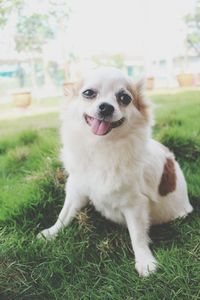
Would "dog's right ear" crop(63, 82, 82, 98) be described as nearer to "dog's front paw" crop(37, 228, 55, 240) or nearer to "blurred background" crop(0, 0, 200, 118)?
"dog's front paw" crop(37, 228, 55, 240)

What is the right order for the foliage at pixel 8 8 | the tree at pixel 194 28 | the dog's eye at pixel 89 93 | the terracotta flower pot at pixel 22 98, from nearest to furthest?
the dog's eye at pixel 89 93, the foliage at pixel 8 8, the terracotta flower pot at pixel 22 98, the tree at pixel 194 28

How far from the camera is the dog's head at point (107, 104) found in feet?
3.84

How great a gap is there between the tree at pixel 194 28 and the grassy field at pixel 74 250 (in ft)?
5.08

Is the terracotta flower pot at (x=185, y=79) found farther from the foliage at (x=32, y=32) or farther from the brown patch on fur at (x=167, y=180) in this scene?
the brown patch on fur at (x=167, y=180)

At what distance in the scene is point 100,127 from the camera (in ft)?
3.91

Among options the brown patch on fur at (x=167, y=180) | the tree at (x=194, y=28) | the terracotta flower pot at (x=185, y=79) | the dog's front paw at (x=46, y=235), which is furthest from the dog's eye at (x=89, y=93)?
the terracotta flower pot at (x=185, y=79)

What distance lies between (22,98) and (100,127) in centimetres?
184

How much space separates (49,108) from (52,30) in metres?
0.58

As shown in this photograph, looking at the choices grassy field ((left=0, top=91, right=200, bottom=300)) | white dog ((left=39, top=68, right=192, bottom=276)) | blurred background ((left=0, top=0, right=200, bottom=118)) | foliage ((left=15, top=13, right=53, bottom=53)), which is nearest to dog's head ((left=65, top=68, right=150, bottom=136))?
white dog ((left=39, top=68, right=192, bottom=276))

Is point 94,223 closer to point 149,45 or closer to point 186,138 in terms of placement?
point 186,138

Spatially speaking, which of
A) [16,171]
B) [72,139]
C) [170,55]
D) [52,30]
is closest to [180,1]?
[170,55]

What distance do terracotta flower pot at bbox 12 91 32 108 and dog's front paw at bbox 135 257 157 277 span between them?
1.86 metres

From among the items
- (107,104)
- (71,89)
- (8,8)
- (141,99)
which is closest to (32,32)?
(8,8)

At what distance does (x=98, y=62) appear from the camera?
2670mm
